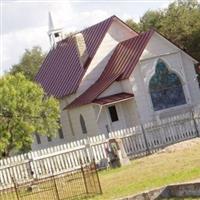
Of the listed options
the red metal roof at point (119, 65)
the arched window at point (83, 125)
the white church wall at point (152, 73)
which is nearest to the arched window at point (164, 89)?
the white church wall at point (152, 73)

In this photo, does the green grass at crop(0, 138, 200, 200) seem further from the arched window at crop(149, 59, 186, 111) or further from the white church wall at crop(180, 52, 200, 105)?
the white church wall at crop(180, 52, 200, 105)

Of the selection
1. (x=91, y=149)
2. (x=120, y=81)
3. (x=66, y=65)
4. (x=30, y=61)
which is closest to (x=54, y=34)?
(x=66, y=65)

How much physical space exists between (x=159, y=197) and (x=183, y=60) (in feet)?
103

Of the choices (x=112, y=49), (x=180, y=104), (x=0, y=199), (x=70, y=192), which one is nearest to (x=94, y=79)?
(x=112, y=49)

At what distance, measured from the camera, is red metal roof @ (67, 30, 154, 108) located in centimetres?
4444

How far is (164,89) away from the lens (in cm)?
4547

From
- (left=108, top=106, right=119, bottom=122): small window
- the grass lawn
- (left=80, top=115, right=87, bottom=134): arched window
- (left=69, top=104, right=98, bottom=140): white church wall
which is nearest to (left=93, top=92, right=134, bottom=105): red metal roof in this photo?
(left=108, top=106, right=119, bottom=122): small window

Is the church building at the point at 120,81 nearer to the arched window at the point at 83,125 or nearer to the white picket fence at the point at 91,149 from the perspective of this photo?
the arched window at the point at 83,125

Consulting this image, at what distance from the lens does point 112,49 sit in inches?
1866

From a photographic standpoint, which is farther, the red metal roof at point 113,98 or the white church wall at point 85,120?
the white church wall at point 85,120

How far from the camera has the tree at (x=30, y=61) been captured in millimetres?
93750

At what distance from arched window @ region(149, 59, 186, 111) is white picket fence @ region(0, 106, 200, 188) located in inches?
358

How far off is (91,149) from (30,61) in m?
65.6

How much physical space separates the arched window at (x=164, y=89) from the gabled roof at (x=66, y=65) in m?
4.77
